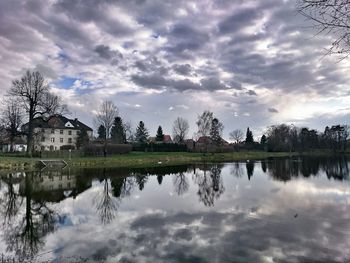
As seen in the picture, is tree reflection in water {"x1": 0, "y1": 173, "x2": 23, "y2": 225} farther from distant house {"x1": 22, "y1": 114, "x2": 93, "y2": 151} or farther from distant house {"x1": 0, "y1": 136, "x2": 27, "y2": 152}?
distant house {"x1": 22, "y1": 114, "x2": 93, "y2": 151}

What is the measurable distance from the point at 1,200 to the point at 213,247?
14.2 meters

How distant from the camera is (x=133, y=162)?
54.3m

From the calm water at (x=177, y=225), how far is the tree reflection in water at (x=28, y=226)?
0.03m

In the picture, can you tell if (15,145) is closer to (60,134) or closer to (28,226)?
(60,134)

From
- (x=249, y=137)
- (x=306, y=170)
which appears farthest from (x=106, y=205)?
(x=249, y=137)

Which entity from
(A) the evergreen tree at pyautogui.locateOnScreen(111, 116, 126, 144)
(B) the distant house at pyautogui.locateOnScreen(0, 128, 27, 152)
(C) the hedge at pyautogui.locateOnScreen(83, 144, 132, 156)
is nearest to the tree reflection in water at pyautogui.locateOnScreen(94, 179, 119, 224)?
(C) the hedge at pyautogui.locateOnScreen(83, 144, 132, 156)

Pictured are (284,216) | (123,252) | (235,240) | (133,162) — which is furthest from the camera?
(133,162)

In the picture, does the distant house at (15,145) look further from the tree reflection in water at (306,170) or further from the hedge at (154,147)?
the tree reflection in water at (306,170)

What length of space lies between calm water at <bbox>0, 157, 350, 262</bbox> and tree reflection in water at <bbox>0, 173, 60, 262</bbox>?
0.10 ft

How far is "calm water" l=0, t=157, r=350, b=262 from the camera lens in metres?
9.42

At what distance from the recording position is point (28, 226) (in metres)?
13.1

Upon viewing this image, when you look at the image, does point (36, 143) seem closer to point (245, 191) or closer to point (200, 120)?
point (200, 120)

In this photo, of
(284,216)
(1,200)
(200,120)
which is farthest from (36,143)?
(284,216)

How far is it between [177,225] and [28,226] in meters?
5.70
